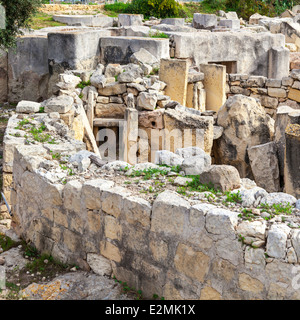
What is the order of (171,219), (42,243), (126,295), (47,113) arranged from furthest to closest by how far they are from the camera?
1. (47,113)
2. (42,243)
3. (126,295)
4. (171,219)

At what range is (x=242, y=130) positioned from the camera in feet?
30.7

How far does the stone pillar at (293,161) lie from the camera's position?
22.9 ft

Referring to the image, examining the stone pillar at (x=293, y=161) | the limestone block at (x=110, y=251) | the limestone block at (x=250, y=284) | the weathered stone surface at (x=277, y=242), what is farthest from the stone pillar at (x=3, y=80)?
the weathered stone surface at (x=277, y=242)

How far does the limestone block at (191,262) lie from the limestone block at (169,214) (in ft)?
0.49

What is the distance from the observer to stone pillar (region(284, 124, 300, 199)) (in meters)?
6.97

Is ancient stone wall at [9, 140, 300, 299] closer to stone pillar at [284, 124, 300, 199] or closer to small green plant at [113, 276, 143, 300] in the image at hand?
small green plant at [113, 276, 143, 300]

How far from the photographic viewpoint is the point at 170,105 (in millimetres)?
9930

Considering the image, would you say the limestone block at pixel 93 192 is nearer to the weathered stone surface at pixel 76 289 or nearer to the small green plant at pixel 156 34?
the weathered stone surface at pixel 76 289

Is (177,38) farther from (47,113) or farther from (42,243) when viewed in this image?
(42,243)

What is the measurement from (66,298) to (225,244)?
1612 millimetres

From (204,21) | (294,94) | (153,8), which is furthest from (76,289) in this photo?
(153,8)

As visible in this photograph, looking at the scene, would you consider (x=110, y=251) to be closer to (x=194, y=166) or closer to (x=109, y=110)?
(x=194, y=166)

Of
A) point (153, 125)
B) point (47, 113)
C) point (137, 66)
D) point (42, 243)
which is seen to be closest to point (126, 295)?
point (42, 243)

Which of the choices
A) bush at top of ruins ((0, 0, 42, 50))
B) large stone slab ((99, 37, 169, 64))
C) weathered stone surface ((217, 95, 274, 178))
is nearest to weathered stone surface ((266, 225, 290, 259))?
weathered stone surface ((217, 95, 274, 178))
